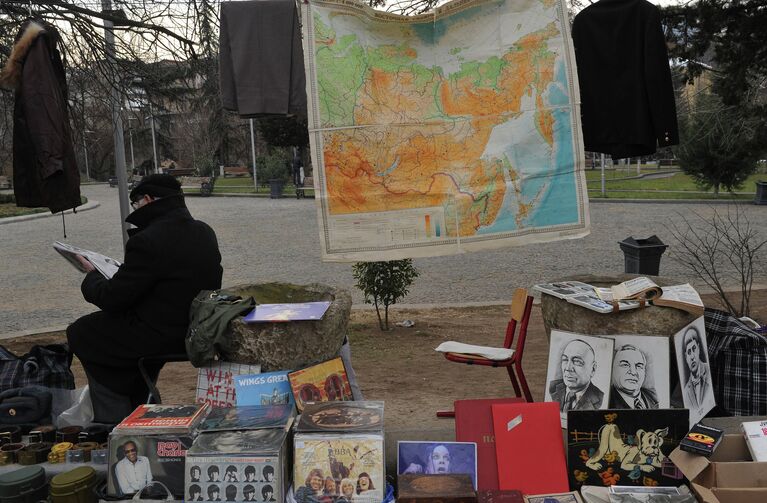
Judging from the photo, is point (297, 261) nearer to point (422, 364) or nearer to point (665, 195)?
point (422, 364)

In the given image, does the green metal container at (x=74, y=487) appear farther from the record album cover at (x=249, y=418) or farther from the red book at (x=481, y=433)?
the red book at (x=481, y=433)

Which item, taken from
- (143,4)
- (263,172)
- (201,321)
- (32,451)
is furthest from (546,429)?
(263,172)

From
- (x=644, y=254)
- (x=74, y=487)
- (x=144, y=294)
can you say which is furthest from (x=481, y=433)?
(x=644, y=254)

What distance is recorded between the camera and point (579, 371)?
12.0 feet

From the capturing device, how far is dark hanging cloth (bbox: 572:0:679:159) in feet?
12.0

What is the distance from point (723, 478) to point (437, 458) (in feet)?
3.91

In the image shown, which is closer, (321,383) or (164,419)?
(164,419)

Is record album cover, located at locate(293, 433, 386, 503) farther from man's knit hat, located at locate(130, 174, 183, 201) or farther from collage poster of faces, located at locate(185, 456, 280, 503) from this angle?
man's knit hat, located at locate(130, 174, 183, 201)

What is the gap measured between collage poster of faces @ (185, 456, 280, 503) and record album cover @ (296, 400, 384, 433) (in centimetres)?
26

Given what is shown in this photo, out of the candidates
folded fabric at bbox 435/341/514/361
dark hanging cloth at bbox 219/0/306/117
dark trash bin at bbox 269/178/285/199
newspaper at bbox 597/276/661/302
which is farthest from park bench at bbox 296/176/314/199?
newspaper at bbox 597/276/661/302

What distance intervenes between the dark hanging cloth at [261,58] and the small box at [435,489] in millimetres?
2008

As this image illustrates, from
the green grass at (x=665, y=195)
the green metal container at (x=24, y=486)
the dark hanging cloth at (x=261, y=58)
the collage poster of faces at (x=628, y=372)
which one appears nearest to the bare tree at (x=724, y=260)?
the collage poster of faces at (x=628, y=372)

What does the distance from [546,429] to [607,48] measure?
2.06m

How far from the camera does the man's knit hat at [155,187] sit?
3926 mm
